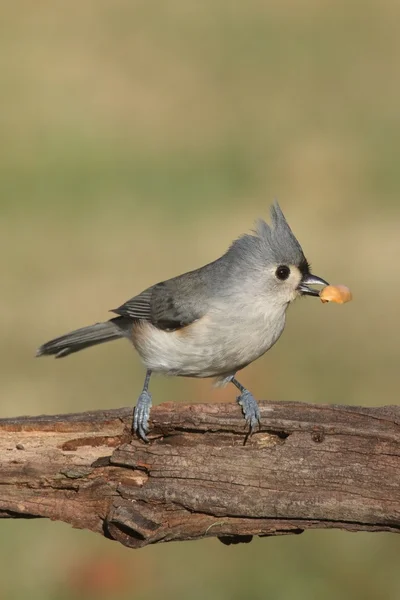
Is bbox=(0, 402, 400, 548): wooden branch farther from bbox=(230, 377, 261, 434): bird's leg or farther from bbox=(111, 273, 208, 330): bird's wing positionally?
bbox=(111, 273, 208, 330): bird's wing

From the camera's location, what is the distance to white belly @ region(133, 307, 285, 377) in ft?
17.6

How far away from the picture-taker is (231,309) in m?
5.48

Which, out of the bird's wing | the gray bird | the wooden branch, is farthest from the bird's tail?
the wooden branch

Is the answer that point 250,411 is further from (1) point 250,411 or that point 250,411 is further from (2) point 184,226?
(2) point 184,226

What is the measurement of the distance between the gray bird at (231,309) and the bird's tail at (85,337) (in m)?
0.46

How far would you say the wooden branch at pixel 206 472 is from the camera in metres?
4.40

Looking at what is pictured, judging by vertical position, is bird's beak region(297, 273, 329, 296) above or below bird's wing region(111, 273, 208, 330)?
above

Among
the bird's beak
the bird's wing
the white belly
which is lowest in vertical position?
the white belly

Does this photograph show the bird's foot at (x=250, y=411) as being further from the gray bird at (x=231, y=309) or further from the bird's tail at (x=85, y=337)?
the bird's tail at (x=85, y=337)

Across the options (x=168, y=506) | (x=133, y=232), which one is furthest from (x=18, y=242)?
(x=168, y=506)

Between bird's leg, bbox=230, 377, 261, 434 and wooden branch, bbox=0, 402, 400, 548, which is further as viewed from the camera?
bird's leg, bbox=230, 377, 261, 434

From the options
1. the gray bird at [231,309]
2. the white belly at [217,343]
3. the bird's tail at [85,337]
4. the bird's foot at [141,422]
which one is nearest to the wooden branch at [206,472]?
the bird's foot at [141,422]

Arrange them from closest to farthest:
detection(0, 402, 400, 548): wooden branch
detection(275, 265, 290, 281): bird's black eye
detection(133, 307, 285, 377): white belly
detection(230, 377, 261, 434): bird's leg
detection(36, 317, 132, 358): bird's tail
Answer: detection(0, 402, 400, 548): wooden branch, detection(230, 377, 261, 434): bird's leg, detection(133, 307, 285, 377): white belly, detection(275, 265, 290, 281): bird's black eye, detection(36, 317, 132, 358): bird's tail

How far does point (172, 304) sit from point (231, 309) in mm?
440
